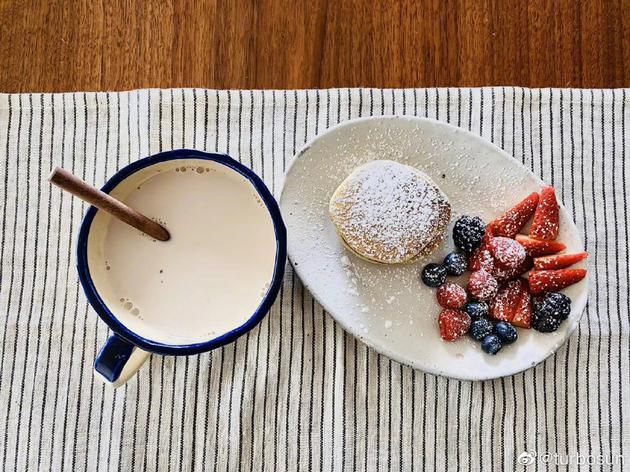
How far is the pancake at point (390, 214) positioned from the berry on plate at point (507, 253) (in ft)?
0.29

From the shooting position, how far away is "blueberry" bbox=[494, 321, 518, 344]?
1.04m

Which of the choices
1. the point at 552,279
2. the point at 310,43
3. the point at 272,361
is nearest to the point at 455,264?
the point at 552,279

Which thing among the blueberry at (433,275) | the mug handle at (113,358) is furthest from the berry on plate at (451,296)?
the mug handle at (113,358)

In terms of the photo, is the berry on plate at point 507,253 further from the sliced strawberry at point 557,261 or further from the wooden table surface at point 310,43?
the wooden table surface at point 310,43

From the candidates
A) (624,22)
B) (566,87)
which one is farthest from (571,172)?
(624,22)

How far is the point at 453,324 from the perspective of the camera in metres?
1.04

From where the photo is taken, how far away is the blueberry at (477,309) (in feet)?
3.45

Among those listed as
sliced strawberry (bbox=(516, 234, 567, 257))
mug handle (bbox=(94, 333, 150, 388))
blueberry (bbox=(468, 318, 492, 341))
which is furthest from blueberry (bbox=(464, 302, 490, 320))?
mug handle (bbox=(94, 333, 150, 388))

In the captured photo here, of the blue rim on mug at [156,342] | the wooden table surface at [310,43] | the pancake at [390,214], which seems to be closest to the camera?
the blue rim on mug at [156,342]

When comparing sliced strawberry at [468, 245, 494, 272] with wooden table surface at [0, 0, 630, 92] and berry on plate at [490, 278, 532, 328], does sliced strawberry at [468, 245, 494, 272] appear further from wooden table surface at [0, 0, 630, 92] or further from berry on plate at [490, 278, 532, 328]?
wooden table surface at [0, 0, 630, 92]

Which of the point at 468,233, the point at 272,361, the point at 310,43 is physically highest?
the point at 310,43

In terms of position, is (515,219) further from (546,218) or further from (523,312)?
(523,312)

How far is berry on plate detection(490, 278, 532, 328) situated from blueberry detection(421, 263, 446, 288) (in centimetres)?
9

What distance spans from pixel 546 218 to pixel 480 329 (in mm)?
207
